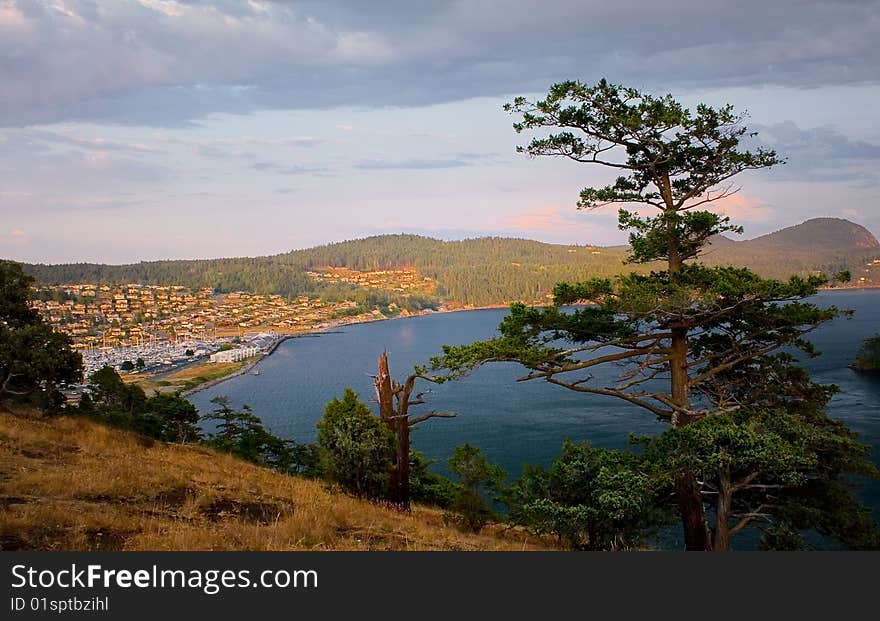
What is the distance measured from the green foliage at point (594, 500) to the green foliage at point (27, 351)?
10.8 m

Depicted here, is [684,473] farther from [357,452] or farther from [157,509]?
[157,509]

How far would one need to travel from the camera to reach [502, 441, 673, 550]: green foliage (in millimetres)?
9453

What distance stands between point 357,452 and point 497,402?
42.8 meters

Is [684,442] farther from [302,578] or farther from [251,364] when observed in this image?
[251,364]

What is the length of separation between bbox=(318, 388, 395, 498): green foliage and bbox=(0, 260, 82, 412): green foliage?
23.0ft

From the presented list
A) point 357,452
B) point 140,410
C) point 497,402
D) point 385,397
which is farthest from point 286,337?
point 357,452

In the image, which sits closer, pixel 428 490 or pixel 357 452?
pixel 357 452

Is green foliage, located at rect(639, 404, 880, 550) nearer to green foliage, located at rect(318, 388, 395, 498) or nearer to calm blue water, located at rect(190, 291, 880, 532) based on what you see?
calm blue water, located at rect(190, 291, 880, 532)

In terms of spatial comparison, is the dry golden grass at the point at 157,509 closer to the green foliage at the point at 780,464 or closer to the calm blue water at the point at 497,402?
the green foliage at the point at 780,464

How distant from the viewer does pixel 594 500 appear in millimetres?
10109

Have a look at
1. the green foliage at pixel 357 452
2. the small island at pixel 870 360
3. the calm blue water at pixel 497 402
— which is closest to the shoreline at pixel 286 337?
the calm blue water at pixel 497 402

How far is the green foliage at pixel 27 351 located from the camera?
46.0 ft

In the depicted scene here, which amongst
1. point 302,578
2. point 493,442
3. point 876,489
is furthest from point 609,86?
point 493,442

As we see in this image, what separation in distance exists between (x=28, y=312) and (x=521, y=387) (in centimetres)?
5000
